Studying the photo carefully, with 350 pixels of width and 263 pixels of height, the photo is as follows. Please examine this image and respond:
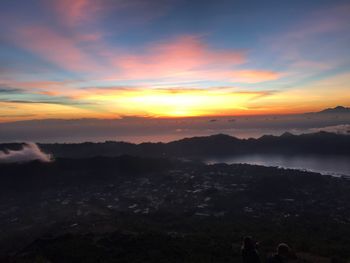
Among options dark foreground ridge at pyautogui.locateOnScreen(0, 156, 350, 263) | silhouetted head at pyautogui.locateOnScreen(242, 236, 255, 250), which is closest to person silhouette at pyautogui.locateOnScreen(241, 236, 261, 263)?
silhouetted head at pyautogui.locateOnScreen(242, 236, 255, 250)

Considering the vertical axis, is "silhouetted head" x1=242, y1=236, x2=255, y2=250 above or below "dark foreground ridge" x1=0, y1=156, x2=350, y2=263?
above

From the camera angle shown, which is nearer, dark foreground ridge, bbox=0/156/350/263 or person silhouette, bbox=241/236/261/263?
person silhouette, bbox=241/236/261/263

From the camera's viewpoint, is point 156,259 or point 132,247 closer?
point 156,259

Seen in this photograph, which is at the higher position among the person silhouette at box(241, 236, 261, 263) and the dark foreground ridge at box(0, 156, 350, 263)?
the person silhouette at box(241, 236, 261, 263)

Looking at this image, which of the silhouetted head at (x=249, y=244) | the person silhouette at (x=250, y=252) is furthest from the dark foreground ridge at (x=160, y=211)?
the silhouetted head at (x=249, y=244)

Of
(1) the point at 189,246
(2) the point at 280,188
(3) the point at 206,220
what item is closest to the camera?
(1) the point at 189,246

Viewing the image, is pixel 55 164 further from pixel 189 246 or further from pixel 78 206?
pixel 189 246

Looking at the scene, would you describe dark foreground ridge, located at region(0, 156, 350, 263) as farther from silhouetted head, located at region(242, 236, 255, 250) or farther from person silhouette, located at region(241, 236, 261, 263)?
silhouetted head, located at region(242, 236, 255, 250)

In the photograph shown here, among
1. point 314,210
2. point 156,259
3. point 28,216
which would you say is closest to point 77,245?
point 156,259

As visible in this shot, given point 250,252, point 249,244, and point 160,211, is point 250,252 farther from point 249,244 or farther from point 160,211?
point 160,211
